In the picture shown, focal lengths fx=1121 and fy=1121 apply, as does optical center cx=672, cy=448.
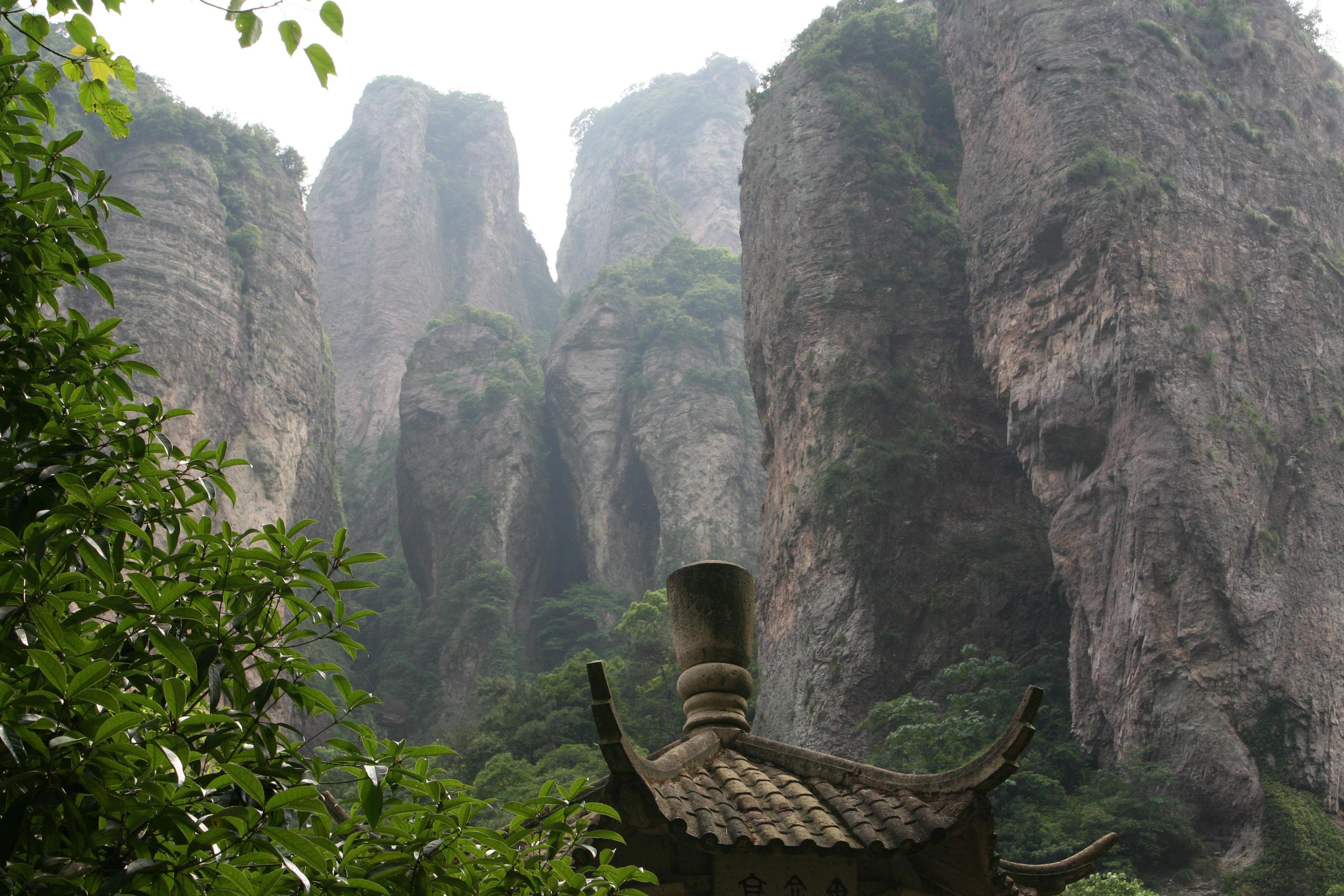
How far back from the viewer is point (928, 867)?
374 centimetres

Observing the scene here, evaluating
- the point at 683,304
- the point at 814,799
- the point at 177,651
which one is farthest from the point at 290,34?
the point at 683,304

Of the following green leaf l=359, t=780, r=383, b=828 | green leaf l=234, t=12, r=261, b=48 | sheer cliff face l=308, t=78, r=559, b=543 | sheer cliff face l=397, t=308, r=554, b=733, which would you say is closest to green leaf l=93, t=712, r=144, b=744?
green leaf l=359, t=780, r=383, b=828

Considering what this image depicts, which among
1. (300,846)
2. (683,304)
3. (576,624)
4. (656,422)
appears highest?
(683,304)

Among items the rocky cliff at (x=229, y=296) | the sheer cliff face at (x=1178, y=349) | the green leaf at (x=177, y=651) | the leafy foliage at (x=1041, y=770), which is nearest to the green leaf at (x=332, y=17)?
the green leaf at (x=177, y=651)

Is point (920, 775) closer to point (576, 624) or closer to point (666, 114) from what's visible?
point (576, 624)

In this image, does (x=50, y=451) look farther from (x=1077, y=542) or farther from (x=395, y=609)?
(x=395, y=609)

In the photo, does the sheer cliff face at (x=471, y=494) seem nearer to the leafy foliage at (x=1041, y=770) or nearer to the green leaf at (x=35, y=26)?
the leafy foliage at (x=1041, y=770)

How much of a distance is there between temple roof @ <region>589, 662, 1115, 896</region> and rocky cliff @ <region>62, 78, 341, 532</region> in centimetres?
2633

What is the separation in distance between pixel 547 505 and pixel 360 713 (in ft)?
48.9

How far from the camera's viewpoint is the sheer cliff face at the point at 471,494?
118 feet

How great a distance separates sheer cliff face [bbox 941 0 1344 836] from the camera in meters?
16.1

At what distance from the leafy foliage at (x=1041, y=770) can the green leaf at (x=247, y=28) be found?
12.2 metres

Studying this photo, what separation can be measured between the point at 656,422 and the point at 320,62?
37.8 metres

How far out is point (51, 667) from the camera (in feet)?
7.45
